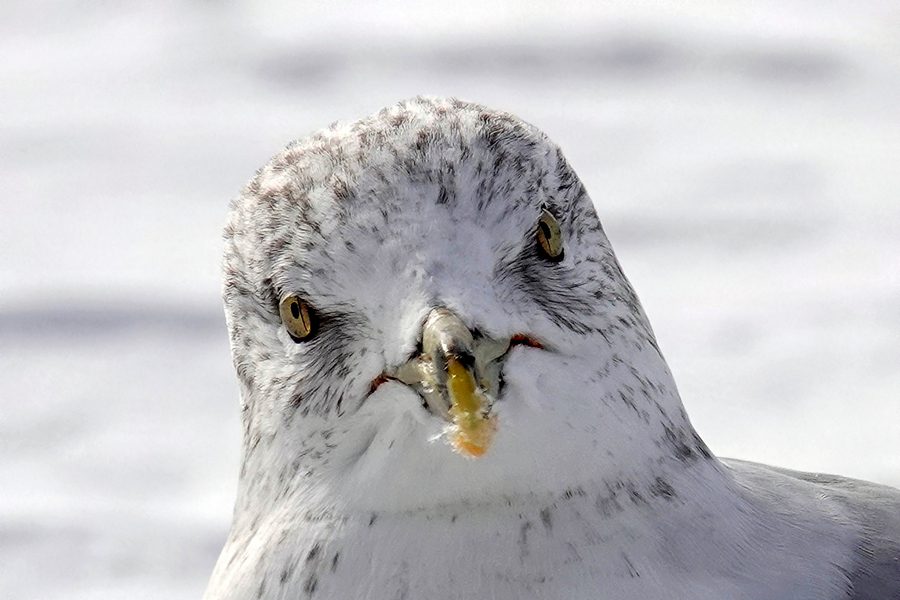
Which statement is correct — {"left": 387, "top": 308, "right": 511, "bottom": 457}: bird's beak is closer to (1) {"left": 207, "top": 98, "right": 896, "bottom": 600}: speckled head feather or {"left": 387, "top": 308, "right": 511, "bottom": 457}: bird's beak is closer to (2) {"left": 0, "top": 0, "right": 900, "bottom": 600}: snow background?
(1) {"left": 207, "top": 98, "right": 896, "bottom": 600}: speckled head feather

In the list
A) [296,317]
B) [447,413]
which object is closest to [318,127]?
[296,317]

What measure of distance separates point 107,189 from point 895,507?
8.61 feet

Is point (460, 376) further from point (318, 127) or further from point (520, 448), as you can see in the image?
point (318, 127)

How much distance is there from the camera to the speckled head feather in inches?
60.4

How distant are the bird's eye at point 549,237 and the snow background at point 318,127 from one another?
134 cm

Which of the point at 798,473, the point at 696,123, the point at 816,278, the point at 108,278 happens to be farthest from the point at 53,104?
the point at 798,473

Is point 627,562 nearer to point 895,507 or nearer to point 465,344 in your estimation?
point 465,344

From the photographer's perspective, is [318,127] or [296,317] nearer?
[296,317]

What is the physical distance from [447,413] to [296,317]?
0.31 m

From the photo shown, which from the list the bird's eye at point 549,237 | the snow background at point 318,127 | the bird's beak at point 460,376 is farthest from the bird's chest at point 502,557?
the snow background at point 318,127

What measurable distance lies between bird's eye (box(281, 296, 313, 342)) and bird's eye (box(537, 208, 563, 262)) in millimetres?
271

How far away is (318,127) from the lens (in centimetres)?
389

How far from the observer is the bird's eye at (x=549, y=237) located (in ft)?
5.47

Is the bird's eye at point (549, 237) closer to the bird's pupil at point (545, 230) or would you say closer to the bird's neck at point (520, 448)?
the bird's pupil at point (545, 230)
